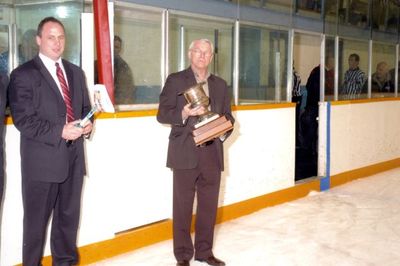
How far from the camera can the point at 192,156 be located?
3238 millimetres

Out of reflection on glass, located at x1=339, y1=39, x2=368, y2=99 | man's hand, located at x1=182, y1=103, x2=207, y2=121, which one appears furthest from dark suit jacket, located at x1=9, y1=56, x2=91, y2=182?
reflection on glass, located at x1=339, y1=39, x2=368, y2=99

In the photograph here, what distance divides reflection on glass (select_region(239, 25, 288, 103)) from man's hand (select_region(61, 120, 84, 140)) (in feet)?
7.81

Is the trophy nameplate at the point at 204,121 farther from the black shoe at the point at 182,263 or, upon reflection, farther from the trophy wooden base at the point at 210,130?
the black shoe at the point at 182,263

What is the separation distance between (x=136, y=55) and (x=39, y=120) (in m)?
1.36

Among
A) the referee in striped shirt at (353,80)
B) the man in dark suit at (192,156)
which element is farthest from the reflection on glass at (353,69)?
the man in dark suit at (192,156)

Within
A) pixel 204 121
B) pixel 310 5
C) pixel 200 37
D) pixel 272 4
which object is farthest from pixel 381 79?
pixel 204 121

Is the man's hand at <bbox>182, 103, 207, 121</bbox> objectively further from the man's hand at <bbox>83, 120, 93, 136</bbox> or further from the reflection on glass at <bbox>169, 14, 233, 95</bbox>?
the reflection on glass at <bbox>169, 14, 233, 95</bbox>

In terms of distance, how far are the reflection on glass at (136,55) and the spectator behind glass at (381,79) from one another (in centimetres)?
396

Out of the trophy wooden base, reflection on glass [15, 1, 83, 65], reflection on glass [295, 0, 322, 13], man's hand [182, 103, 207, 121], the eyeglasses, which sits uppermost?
reflection on glass [295, 0, 322, 13]

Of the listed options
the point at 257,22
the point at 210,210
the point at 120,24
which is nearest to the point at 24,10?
the point at 120,24

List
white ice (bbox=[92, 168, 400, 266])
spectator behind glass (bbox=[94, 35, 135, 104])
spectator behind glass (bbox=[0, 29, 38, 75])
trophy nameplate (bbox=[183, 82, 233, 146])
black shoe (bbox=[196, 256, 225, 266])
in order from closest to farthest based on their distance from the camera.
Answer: trophy nameplate (bbox=[183, 82, 233, 146]), spectator behind glass (bbox=[0, 29, 38, 75]), black shoe (bbox=[196, 256, 225, 266]), white ice (bbox=[92, 168, 400, 266]), spectator behind glass (bbox=[94, 35, 135, 104])

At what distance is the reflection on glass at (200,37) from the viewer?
13.7ft

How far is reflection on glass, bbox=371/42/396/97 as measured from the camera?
7.14 meters

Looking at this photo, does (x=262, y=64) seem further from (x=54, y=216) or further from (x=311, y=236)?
(x=54, y=216)
